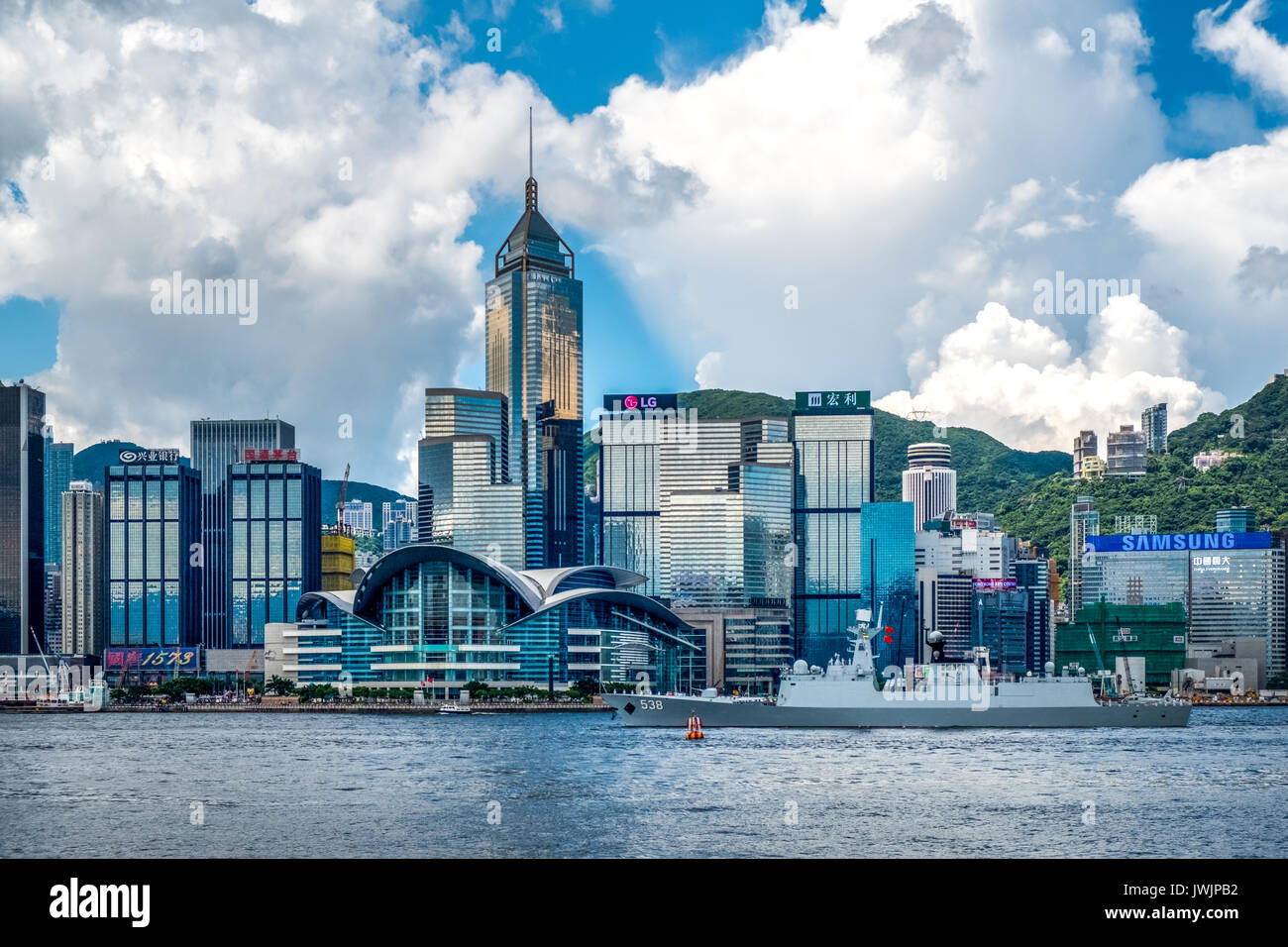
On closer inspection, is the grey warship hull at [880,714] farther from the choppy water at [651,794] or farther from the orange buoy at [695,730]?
the orange buoy at [695,730]

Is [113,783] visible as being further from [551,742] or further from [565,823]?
[551,742]

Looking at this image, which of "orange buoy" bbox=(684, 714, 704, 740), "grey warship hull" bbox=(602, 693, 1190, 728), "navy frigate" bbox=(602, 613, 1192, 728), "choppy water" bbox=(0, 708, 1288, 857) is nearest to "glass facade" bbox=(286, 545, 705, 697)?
"grey warship hull" bbox=(602, 693, 1190, 728)

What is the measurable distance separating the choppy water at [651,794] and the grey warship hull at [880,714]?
1.56m

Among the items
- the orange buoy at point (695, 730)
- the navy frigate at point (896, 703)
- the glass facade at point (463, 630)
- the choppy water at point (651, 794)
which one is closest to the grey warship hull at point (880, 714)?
the navy frigate at point (896, 703)

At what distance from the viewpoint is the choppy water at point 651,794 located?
3669 centimetres

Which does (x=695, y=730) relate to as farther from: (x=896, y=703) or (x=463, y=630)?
(x=463, y=630)

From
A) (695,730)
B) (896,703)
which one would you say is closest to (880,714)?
(896,703)

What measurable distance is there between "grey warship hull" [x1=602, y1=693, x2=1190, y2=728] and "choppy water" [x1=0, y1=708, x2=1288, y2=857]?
156 cm

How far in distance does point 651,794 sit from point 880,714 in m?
37.6

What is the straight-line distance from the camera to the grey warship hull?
274 ft

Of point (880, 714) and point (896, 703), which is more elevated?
point (896, 703)

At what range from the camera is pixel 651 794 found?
4834 centimetres

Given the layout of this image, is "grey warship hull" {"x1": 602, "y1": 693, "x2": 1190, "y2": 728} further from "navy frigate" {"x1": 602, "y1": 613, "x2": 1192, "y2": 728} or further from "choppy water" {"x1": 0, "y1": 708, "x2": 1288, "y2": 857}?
"choppy water" {"x1": 0, "y1": 708, "x2": 1288, "y2": 857}
